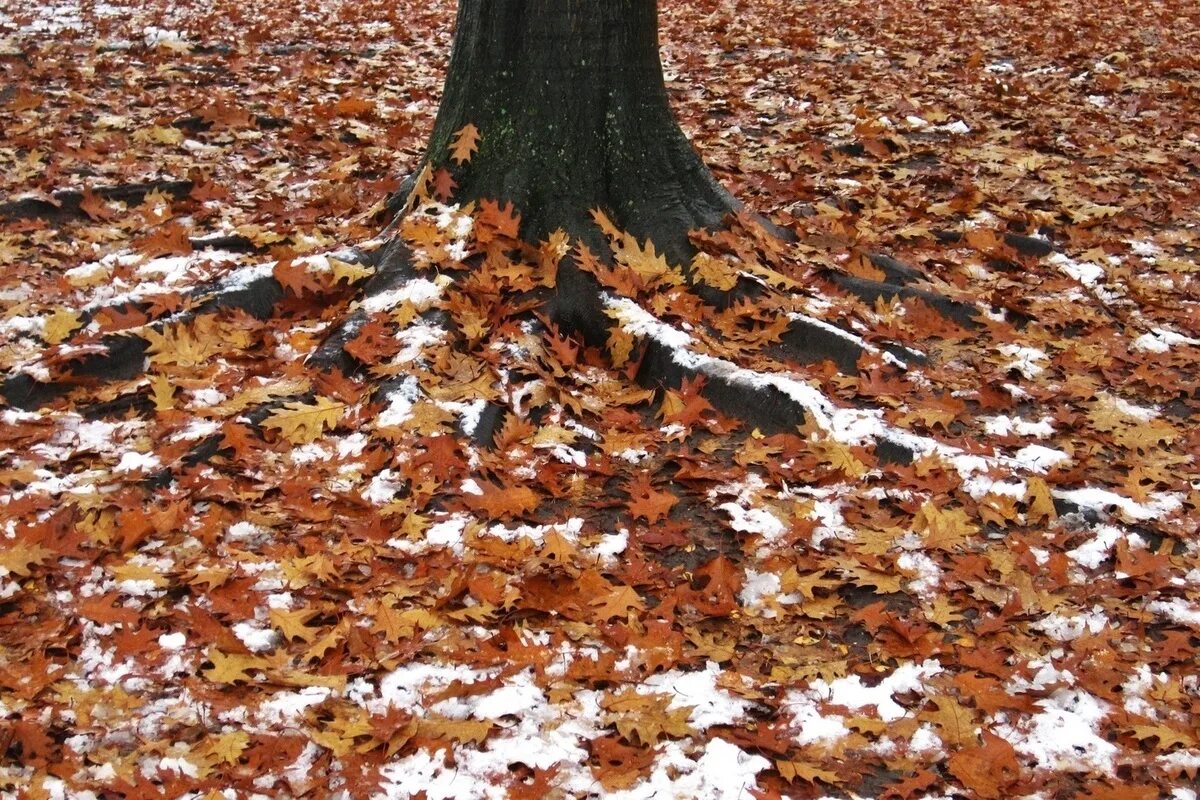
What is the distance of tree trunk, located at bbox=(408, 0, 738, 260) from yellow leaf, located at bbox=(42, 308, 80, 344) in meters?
1.99

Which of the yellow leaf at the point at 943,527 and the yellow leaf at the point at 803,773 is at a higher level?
the yellow leaf at the point at 943,527

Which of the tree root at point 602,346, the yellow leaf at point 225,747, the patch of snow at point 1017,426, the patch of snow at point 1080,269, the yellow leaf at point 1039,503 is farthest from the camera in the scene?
the patch of snow at point 1080,269

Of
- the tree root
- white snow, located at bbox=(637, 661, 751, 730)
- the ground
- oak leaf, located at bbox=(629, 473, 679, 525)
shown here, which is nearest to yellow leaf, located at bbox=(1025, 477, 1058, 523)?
the ground

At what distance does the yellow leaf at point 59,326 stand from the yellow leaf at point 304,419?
4.53 ft

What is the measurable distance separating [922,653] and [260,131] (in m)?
6.58

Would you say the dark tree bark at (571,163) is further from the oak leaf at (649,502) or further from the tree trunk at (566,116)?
the oak leaf at (649,502)

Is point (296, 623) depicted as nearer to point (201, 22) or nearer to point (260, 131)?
point (260, 131)

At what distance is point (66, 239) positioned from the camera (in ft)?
19.5

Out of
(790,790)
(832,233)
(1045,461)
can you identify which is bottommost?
(790,790)

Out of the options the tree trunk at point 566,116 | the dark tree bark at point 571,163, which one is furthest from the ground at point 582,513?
the tree trunk at point 566,116

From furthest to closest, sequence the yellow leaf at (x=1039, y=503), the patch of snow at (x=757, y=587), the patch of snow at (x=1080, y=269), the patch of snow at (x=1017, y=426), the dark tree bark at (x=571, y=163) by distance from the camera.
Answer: the patch of snow at (x=1080, y=269) → the dark tree bark at (x=571, y=163) → the patch of snow at (x=1017, y=426) → the yellow leaf at (x=1039, y=503) → the patch of snow at (x=757, y=587)

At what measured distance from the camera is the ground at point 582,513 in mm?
2951

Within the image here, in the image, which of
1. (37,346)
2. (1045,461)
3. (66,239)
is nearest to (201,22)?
(66,239)

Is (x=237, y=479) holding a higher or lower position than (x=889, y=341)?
lower
